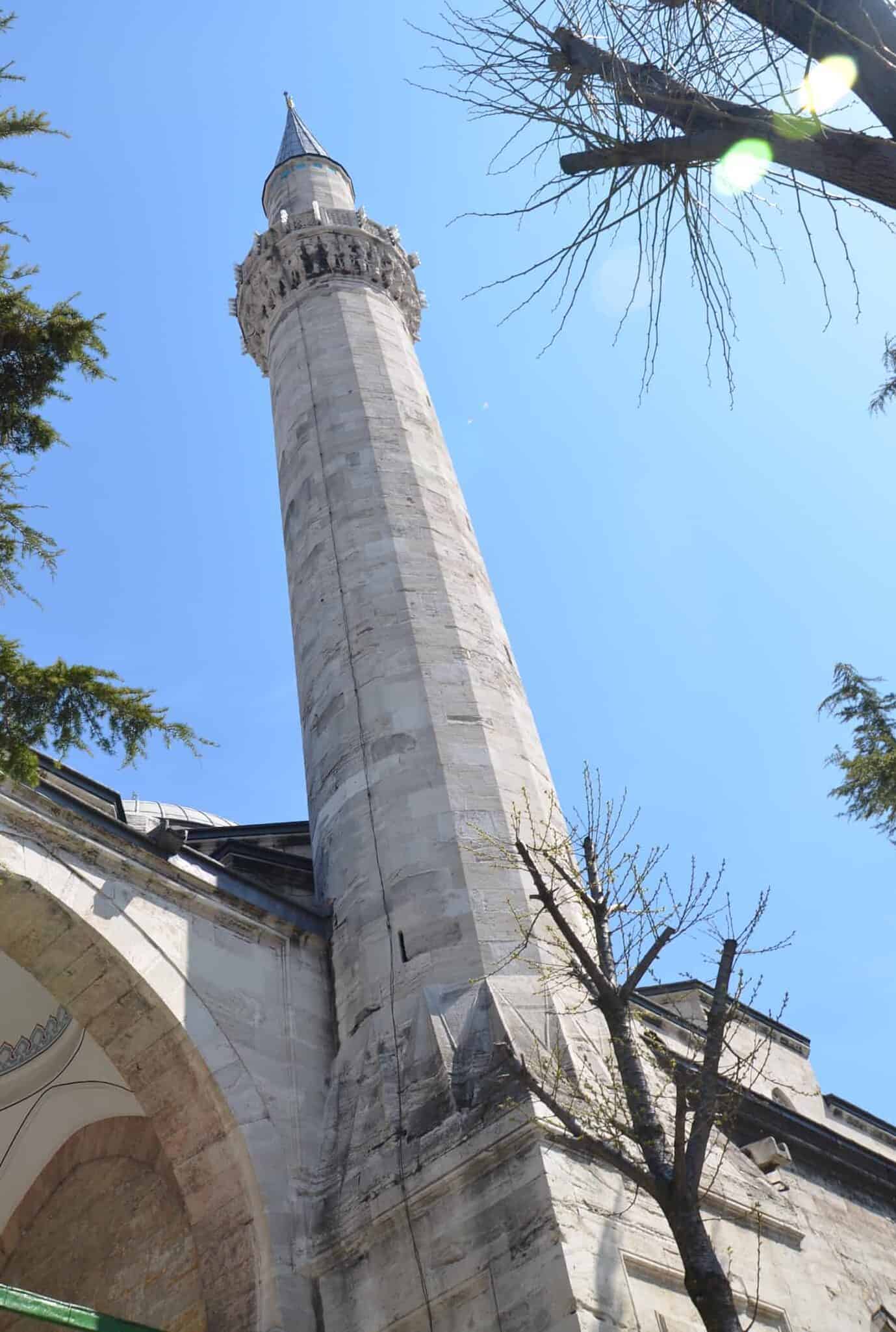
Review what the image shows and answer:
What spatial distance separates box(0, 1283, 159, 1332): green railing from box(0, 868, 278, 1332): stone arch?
1630mm

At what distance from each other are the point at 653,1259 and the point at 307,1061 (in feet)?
9.44

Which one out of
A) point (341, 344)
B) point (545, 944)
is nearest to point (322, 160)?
point (341, 344)

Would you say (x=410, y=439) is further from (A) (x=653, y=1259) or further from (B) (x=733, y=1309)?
(B) (x=733, y=1309)

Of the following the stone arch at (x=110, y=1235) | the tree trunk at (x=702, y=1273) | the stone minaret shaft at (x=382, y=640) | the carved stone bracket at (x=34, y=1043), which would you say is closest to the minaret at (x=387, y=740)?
the stone minaret shaft at (x=382, y=640)

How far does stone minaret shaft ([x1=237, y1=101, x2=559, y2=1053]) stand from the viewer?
9.83 meters

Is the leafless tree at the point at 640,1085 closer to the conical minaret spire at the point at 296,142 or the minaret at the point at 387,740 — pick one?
the minaret at the point at 387,740

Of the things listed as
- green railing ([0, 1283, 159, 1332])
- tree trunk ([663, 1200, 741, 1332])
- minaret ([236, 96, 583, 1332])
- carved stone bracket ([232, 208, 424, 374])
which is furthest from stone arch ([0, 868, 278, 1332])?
carved stone bracket ([232, 208, 424, 374])

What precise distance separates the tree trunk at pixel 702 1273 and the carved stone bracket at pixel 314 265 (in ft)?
43.1

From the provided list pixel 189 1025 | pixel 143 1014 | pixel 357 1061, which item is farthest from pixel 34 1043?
pixel 357 1061

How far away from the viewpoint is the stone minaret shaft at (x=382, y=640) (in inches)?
387

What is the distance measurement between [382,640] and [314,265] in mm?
7140

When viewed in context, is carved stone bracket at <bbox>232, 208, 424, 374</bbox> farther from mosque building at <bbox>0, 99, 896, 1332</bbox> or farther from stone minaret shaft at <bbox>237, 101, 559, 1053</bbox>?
mosque building at <bbox>0, 99, 896, 1332</bbox>

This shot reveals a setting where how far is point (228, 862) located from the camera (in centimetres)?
1153

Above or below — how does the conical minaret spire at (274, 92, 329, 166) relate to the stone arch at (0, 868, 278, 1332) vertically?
above
